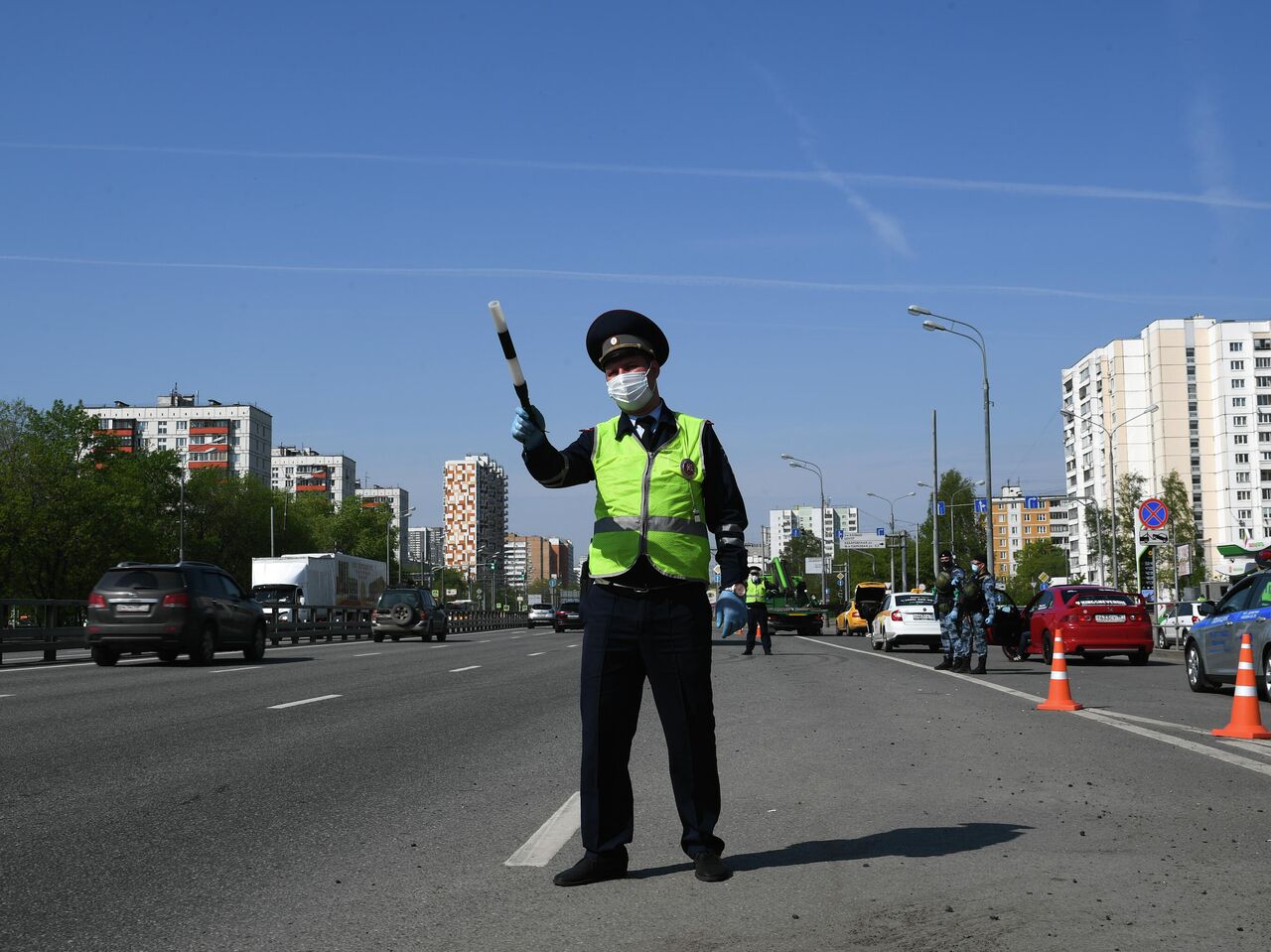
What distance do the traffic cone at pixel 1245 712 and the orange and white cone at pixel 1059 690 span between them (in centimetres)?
247

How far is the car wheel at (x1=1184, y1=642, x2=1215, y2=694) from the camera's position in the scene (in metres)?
17.2

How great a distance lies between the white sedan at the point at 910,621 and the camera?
1284 inches

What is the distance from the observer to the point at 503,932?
4586 millimetres

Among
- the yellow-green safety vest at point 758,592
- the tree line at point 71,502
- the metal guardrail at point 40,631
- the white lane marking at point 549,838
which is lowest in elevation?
the white lane marking at point 549,838

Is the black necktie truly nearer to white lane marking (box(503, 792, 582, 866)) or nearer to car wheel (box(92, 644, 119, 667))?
white lane marking (box(503, 792, 582, 866))

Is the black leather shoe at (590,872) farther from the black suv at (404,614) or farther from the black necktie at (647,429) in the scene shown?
the black suv at (404,614)

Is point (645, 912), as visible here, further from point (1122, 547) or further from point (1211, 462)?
point (1211, 462)

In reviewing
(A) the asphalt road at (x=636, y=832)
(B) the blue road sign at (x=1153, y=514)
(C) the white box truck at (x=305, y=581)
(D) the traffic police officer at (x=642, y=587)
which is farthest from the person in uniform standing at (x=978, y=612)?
(C) the white box truck at (x=305, y=581)

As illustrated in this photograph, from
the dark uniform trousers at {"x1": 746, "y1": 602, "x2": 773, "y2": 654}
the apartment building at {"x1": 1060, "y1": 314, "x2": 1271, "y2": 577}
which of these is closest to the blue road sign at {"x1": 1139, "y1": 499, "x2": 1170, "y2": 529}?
the dark uniform trousers at {"x1": 746, "y1": 602, "x2": 773, "y2": 654}

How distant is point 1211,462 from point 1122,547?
2343cm

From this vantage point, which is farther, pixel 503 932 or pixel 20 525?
pixel 20 525

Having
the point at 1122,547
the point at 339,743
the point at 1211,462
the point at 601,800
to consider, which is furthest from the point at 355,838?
the point at 1211,462

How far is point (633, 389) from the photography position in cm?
549

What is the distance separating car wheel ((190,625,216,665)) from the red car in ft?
47.9
